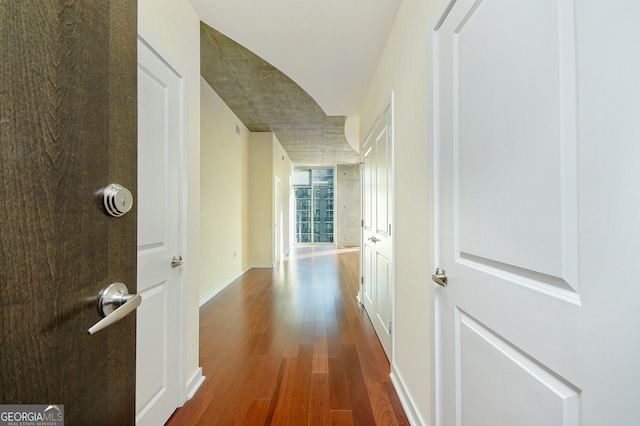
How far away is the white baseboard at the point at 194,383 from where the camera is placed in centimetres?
169

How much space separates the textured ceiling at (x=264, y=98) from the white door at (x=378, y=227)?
164 centimetres

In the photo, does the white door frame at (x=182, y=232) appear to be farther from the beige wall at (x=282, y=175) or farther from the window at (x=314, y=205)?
the window at (x=314, y=205)

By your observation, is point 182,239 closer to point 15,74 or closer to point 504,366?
point 15,74

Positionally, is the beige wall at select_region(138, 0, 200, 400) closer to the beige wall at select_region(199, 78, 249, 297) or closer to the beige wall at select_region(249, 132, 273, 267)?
the beige wall at select_region(199, 78, 249, 297)

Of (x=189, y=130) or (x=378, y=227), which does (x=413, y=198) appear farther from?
(x=189, y=130)

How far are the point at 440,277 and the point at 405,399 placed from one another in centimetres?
96

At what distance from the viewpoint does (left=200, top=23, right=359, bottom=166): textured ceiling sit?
3.01 m

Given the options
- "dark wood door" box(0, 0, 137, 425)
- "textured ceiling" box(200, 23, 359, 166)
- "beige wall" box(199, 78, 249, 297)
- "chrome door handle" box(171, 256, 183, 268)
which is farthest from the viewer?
"beige wall" box(199, 78, 249, 297)

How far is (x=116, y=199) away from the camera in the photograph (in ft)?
1.86

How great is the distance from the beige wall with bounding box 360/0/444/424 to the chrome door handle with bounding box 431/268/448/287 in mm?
108

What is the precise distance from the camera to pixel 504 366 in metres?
0.75

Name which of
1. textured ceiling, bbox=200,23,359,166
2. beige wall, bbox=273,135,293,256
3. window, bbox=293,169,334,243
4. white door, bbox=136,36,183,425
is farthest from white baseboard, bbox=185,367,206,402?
window, bbox=293,169,334,243

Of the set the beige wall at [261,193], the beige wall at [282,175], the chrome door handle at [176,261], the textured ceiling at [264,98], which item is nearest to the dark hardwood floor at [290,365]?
the chrome door handle at [176,261]

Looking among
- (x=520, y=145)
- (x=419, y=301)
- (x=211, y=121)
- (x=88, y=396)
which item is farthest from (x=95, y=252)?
(x=211, y=121)
